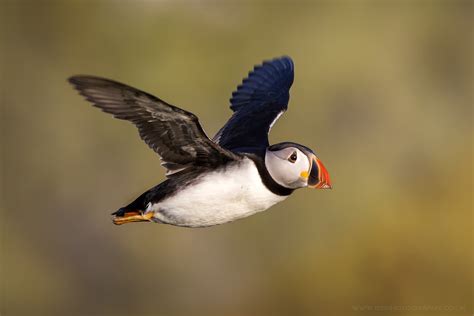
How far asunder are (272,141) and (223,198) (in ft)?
40.6

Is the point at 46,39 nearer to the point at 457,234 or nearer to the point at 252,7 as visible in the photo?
the point at 252,7

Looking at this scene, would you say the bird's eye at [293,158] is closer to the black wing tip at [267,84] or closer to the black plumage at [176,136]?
the black plumage at [176,136]

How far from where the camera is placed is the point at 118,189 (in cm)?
1931

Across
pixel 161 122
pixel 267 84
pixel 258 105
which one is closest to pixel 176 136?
pixel 161 122

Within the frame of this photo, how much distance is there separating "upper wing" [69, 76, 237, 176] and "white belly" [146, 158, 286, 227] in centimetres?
11

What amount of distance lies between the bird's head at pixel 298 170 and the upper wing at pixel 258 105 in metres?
0.75

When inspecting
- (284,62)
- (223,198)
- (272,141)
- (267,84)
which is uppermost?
(284,62)

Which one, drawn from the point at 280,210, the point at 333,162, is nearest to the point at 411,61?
the point at 333,162

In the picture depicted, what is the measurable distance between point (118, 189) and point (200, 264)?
2501mm

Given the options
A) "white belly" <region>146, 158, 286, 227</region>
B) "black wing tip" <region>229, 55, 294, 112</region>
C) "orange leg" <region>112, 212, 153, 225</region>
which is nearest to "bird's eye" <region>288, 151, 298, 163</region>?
"white belly" <region>146, 158, 286, 227</region>

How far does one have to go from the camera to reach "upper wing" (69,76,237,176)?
512 centimetres

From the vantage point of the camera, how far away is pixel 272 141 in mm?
17875

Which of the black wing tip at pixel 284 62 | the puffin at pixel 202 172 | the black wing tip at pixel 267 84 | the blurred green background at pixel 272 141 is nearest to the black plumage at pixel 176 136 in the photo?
the puffin at pixel 202 172

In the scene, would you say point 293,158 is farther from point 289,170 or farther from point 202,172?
point 202,172
